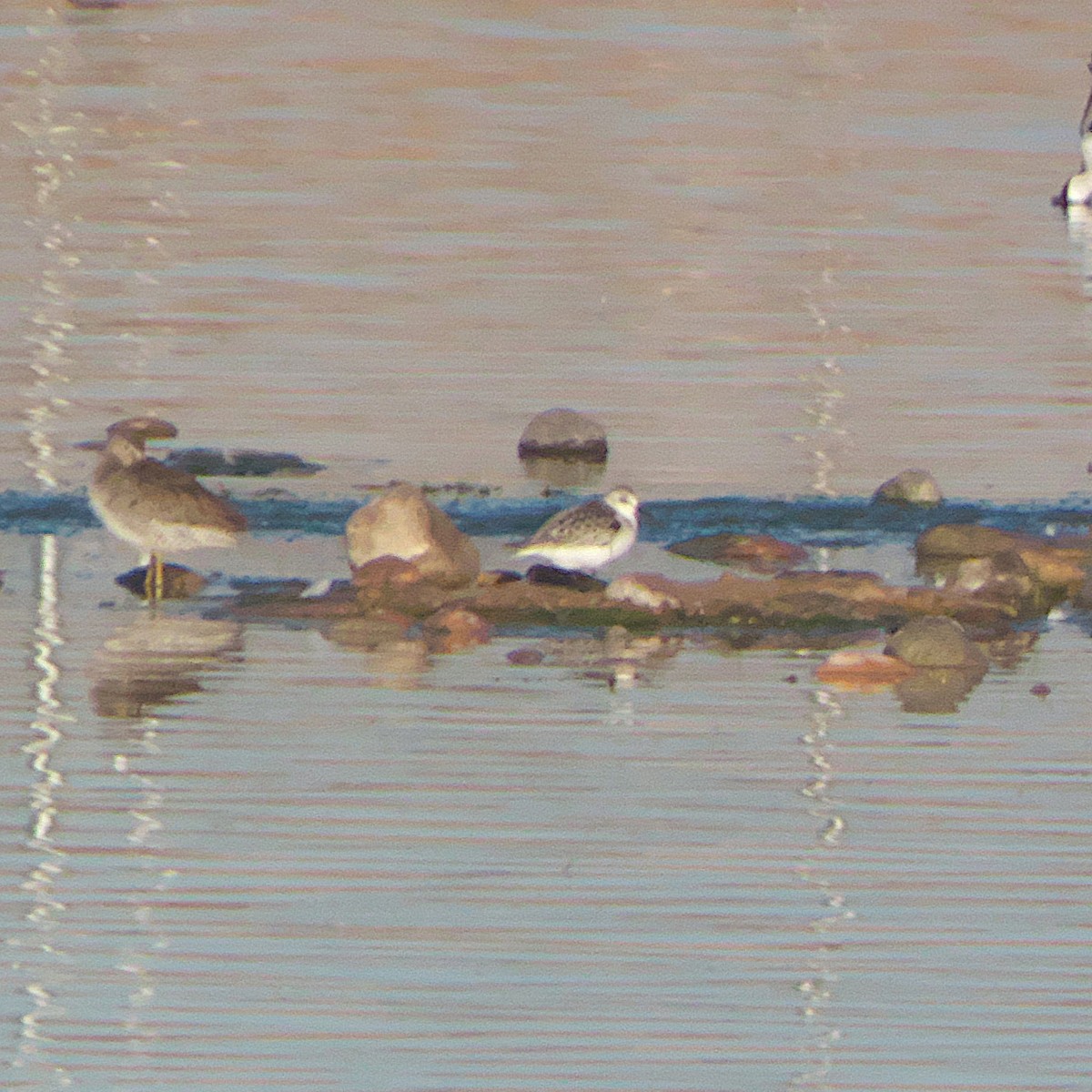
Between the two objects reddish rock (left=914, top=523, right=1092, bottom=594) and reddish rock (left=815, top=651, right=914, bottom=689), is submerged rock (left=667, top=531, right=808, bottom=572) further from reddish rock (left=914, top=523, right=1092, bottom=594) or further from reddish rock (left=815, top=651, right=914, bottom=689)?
reddish rock (left=815, top=651, right=914, bottom=689)

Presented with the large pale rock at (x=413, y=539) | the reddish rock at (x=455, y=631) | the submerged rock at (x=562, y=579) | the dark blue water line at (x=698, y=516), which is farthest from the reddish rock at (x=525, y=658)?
the dark blue water line at (x=698, y=516)

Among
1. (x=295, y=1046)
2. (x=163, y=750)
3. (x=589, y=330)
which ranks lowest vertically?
(x=295, y=1046)

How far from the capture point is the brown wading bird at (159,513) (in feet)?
46.0

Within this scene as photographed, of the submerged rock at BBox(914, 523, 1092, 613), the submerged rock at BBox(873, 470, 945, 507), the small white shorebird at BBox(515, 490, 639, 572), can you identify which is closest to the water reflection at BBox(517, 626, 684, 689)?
the small white shorebird at BBox(515, 490, 639, 572)

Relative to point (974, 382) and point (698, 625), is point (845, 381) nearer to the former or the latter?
point (974, 382)

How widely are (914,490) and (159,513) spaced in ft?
12.6

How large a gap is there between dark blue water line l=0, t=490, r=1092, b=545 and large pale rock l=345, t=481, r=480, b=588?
1.21 meters

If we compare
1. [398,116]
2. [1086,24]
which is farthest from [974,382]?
[1086,24]

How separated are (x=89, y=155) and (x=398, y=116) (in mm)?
4058

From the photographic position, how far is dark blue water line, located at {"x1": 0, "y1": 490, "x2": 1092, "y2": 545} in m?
15.7

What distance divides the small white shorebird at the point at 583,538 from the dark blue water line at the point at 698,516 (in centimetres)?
120

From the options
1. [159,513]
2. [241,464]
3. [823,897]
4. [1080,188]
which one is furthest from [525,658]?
[1080,188]

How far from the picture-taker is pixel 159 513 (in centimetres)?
1405

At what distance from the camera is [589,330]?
→ 2180 cm
